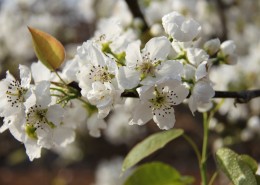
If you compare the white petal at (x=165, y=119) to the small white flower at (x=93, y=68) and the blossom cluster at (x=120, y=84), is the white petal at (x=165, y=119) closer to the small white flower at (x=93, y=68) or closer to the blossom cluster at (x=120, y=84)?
the blossom cluster at (x=120, y=84)

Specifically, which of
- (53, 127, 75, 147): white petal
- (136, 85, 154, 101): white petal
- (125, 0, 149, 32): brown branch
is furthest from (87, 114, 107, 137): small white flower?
(125, 0, 149, 32): brown branch


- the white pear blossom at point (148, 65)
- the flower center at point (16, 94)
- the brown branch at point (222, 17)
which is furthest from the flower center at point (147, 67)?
the brown branch at point (222, 17)

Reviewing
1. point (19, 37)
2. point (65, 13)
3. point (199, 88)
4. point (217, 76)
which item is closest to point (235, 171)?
point (199, 88)

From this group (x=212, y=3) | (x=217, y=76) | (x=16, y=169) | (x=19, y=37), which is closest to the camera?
(x=217, y=76)

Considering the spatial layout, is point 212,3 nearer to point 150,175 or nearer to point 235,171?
point 150,175

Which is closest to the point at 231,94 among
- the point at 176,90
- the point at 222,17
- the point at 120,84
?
the point at 176,90

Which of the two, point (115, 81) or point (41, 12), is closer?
point (115, 81)

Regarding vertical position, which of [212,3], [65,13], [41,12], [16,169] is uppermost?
[212,3]
